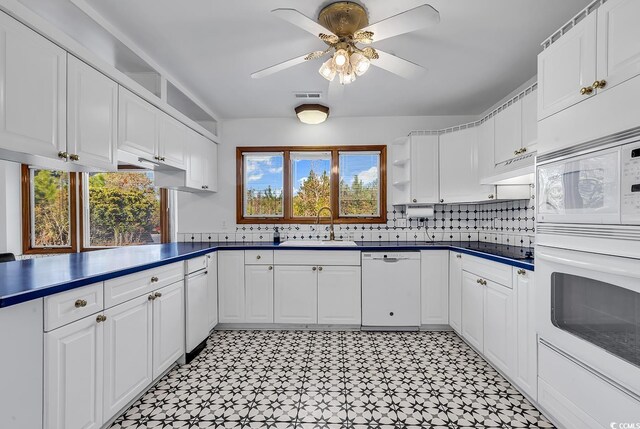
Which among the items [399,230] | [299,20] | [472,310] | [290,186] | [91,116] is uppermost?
[299,20]

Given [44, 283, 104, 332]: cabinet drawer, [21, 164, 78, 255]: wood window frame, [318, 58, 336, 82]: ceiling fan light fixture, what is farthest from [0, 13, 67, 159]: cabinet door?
[21, 164, 78, 255]: wood window frame

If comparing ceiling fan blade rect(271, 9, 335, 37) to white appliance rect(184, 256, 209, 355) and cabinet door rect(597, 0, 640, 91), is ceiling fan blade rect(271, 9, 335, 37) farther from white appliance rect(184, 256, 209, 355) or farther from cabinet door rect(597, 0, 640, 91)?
white appliance rect(184, 256, 209, 355)

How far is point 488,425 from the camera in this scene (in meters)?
1.70

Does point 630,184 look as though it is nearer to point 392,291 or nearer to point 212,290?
point 392,291

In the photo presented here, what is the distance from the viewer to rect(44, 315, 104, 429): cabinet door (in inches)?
49.6

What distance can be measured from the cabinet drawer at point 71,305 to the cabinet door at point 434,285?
2677 mm

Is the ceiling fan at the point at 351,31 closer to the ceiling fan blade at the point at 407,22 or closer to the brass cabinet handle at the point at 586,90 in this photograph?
the ceiling fan blade at the point at 407,22

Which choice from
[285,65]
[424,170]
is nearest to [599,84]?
[285,65]

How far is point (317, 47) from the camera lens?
7.16 ft

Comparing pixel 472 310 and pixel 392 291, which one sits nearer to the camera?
pixel 472 310

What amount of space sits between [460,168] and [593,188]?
186 centimetres

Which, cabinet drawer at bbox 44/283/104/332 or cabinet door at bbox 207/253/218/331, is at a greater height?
cabinet drawer at bbox 44/283/104/332

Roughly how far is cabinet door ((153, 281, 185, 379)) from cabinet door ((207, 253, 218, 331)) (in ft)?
1.69

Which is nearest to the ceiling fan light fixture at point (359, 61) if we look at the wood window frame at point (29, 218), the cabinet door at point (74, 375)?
the cabinet door at point (74, 375)
